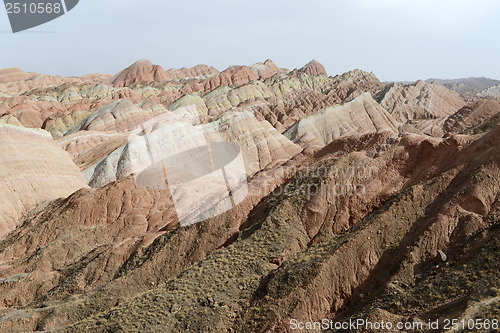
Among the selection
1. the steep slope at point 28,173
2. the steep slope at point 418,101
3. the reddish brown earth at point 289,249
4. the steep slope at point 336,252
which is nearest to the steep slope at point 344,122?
the steep slope at point 418,101

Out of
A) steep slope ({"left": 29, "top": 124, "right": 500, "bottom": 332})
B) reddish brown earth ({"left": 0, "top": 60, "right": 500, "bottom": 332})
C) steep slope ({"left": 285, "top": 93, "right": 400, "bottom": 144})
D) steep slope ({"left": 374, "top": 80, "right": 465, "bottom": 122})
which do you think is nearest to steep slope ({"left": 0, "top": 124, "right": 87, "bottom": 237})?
reddish brown earth ({"left": 0, "top": 60, "right": 500, "bottom": 332})

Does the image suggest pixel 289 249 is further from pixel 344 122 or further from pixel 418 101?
pixel 418 101

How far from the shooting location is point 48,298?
27.0 meters

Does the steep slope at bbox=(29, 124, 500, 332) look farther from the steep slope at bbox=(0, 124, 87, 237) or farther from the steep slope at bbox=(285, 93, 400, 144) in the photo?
the steep slope at bbox=(285, 93, 400, 144)

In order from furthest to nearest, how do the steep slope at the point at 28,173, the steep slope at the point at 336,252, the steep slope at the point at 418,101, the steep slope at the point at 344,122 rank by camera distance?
the steep slope at the point at 418,101 < the steep slope at the point at 344,122 < the steep slope at the point at 28,173 < the steep slope at the point at 336,252

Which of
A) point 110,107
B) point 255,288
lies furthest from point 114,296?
Result: point 110,107

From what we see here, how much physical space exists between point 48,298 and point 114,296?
21.5ft

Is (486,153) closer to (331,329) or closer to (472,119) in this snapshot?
(331,329)

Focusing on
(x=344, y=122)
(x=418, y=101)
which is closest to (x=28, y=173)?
(x=344, y=122)

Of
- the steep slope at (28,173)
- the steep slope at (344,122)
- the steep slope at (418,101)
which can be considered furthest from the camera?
the steep slope at (418,101)

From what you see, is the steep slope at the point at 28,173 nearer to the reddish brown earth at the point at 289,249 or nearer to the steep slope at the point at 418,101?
the reddish brown earth at the point at 289,249

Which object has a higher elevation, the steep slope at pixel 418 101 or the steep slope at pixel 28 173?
the steep slope at pixel 28 173

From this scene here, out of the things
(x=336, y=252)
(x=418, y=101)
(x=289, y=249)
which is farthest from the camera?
(x=418, y=101)

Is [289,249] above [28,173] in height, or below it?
above
